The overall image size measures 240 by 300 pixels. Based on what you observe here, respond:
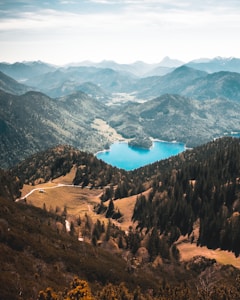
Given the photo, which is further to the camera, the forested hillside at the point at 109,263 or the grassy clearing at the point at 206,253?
the grassy clearing at the point at 206,253

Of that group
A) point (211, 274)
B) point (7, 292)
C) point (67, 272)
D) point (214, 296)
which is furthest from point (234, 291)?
point (7, 292)

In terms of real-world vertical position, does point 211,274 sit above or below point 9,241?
below

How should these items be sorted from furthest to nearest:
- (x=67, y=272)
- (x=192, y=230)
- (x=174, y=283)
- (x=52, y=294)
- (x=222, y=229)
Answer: (x=192, y=230)
(x=222, y=229)
(x=174, y=283)
(x=67, y=272)
(x=52, y=294)

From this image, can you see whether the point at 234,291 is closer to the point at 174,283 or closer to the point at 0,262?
the point at 174,283

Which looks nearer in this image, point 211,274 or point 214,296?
point 214,296

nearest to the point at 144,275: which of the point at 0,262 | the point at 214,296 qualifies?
the point at 214,296

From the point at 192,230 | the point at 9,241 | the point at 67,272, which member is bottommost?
the point at 192,230

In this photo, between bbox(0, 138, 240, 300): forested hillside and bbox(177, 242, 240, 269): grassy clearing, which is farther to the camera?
bbox(177, 242, 240, 269): grassy clearing

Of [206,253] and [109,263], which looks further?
[206,253]

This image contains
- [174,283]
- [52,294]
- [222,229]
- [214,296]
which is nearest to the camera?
[52,294]

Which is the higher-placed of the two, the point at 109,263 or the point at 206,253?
the point at 109,263
